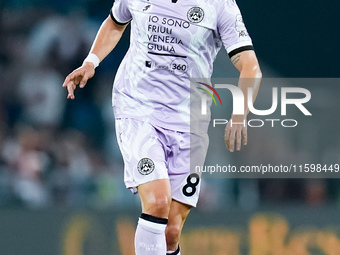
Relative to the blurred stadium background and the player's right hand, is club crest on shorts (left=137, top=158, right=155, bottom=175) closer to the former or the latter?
the player's right hand

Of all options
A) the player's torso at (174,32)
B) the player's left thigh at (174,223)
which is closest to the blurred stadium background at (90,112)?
the player's left thigh at (174,223)

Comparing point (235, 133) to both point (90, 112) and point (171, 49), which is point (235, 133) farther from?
point (90, 112)

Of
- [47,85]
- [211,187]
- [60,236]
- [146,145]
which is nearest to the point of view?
[146,145]

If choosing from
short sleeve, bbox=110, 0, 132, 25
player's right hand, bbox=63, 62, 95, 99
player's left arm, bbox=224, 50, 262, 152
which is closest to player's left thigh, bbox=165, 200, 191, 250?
player's left arm, bbox=224, 50, 262, 152

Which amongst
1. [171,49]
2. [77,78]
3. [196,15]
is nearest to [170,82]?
[171,49]

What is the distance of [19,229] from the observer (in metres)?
5.41

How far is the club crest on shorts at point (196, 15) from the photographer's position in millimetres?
3928

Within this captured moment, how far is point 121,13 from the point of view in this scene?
4.33 meters

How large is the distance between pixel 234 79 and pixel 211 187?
1080 millimetres

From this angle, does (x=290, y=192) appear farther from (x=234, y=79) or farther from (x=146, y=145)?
(x=146, y=145)

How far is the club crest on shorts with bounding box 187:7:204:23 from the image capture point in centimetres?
393

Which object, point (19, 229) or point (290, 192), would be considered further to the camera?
point (290, 192)

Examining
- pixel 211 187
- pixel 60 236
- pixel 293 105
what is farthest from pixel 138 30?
pixel 293 105

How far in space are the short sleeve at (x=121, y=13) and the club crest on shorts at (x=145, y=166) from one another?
3.52 feet
